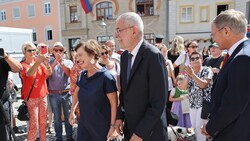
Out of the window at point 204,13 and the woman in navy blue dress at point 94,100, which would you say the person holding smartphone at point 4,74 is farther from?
the window at point 204,13

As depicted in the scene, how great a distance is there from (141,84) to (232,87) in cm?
75

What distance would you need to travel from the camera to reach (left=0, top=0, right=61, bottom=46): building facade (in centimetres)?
2830

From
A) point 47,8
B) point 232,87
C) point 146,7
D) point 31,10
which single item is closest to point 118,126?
point 232,87

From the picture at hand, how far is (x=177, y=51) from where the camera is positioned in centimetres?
546

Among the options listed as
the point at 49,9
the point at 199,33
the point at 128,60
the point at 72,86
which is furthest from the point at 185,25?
the point at 128,60

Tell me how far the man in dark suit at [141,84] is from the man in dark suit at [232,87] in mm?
459

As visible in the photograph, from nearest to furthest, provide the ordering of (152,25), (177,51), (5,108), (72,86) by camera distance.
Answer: (5,108) < (72,86) < (177,51) < (152,25)

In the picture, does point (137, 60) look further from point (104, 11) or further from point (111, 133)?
point (104, 11)

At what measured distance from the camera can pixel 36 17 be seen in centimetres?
2984

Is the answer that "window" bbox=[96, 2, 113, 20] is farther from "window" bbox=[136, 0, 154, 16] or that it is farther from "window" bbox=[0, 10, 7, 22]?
"window" bbox=[0, 10, 7, 22]

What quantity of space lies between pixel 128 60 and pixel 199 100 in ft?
6.08

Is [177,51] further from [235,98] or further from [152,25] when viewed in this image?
[152,25]

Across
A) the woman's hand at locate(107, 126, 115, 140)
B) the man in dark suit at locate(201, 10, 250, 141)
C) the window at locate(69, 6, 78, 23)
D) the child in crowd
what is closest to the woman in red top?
the woman's hand at locate(107, 126, 115, 140)

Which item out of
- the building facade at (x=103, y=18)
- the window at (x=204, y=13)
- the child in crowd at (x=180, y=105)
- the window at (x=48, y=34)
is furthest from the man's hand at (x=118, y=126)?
the window at (x=48, y=34)
